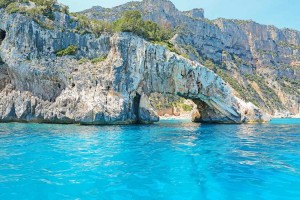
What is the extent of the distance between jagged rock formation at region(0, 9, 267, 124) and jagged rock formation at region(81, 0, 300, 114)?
91191mm

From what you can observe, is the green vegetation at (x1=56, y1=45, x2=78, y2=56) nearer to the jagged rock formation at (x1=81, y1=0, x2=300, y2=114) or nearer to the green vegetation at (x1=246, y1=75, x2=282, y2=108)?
the jagged rock formation at (x1=81, y1=0, x2=300, y2=114)

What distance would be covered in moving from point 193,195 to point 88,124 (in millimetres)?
32254

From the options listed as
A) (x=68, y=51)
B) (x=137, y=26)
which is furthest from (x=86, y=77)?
(x=137, y=26)

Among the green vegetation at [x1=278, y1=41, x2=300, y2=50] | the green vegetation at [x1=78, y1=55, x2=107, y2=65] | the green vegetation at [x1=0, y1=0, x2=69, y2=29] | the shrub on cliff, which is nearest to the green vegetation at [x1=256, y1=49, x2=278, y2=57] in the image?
the green vegetation at [x1=278, y1=41, x2=300, y2=50]

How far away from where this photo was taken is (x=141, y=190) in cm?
920

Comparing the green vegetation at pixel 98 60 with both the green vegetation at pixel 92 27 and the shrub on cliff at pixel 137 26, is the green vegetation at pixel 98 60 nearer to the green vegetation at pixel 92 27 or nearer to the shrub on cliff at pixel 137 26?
the green vegetation at pixel 92 27

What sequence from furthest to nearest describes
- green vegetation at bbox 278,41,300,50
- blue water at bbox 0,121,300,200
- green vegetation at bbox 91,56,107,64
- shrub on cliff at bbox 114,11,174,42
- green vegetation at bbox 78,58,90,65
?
green vegetation at bbox 278,41,300,50 → green vegetation at bbox 91,56,107,64 → green vegetation at bbox 78,58,90,65 → shrub on cliff at bbox 114,11,174,42 → blue water at bbox 0,121,300,200

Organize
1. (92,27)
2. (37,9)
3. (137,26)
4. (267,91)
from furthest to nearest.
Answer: (267,91) < (92,27) < (37,9) < (137,26)

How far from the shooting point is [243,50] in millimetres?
167000

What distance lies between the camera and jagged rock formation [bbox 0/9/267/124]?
4075 cm

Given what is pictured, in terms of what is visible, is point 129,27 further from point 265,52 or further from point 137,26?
point 265,52

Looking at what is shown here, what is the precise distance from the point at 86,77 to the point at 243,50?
5566 inches

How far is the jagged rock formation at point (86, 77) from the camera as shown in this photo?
134 ft

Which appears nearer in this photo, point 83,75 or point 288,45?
point 83,75
